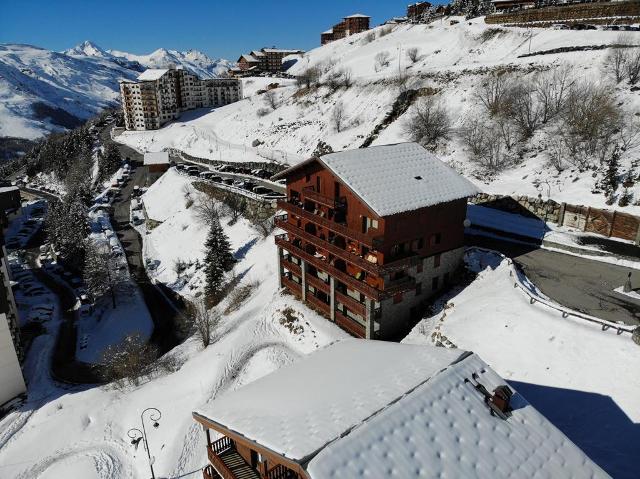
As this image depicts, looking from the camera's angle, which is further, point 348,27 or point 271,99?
point 348,27

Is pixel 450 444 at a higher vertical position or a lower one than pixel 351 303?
higher

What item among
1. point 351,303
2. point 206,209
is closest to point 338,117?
point 206,209

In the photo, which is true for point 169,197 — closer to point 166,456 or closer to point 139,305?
point 139,305

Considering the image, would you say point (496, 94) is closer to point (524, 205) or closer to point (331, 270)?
point (524, 205)

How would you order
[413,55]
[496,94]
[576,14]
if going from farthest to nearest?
[413,55] → [576,14] → [496,94]

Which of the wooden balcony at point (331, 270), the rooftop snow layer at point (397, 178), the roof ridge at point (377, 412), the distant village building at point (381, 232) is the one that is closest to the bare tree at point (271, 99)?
the wooden balcony at point (331, 270)

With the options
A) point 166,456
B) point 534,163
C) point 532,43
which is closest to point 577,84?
point 534,163

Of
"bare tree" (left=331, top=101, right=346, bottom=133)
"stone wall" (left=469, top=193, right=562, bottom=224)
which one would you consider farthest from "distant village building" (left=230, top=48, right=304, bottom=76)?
"stone wall" (left=469, top=193, right=562, bottom=224)
